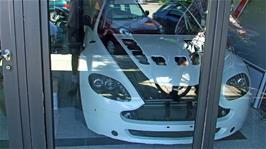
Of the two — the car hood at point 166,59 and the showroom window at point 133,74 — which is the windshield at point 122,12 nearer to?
the showroom window at point 133,74

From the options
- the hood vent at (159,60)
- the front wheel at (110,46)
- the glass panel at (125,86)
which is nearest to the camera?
the glass panel at (125,86)

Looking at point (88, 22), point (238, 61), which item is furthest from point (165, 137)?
point (88, 22)

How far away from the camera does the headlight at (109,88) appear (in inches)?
89.3

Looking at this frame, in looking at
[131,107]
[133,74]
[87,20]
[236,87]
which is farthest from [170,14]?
[131,107]

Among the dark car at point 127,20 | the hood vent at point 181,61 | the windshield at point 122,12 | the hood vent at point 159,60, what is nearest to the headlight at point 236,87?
the hood vent at point 181,61

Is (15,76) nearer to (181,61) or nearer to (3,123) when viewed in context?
(3,123)

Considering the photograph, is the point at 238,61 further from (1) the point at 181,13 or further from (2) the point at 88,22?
(2) the point at 88,22

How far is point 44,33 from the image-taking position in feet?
5.31

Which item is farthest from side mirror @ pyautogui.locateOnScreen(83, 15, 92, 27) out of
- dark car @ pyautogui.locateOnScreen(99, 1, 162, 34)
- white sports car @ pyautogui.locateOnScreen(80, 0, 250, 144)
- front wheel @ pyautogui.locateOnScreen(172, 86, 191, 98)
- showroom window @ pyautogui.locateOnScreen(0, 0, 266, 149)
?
front wheel @ pyautogui.locateOnScreen(172, 86, 191, 98)

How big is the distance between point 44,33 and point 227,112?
51.1 inches

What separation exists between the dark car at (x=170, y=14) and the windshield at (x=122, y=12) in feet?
0.57

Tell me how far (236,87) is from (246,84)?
0.75 feet

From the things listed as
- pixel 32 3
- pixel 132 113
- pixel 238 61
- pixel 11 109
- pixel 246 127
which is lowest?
pixel 246 127

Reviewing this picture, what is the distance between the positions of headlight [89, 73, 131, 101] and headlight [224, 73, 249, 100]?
67 cm
